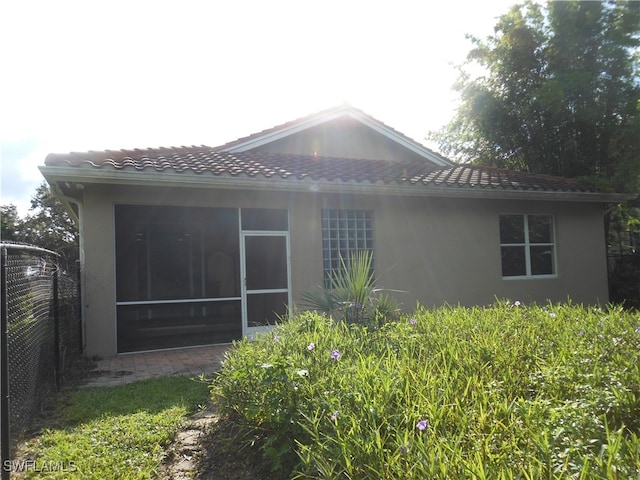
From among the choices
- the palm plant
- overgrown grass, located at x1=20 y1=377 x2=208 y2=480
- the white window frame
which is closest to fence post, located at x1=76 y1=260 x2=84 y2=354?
overgrown grass, located at x1=20 y1=377 x2=208 y2=480

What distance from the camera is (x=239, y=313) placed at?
859 cm

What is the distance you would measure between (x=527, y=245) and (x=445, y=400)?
9510 mm

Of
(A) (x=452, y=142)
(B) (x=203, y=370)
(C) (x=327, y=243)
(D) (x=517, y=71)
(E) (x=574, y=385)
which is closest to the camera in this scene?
(E) (x=574, y=385)

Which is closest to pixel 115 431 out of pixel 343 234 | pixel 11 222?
pixel 343 234

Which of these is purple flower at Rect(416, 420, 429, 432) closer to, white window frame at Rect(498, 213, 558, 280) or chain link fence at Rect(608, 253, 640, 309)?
white window frame at Rect(498, 213, 558, 280)

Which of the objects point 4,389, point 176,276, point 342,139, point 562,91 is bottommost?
point 4,389

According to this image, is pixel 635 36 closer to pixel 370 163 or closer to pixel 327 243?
pixel 370 163

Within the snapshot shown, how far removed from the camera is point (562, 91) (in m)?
12.6

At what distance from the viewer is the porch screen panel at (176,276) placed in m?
7.84

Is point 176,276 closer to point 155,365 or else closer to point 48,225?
point 155,365

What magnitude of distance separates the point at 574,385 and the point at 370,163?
9.25 m

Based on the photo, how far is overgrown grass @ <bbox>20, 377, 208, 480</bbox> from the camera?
3121 millimetres

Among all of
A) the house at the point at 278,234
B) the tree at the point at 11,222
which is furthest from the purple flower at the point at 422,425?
the tree at the point at 11,222

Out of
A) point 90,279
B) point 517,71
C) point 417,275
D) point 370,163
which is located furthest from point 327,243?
point 517,71
